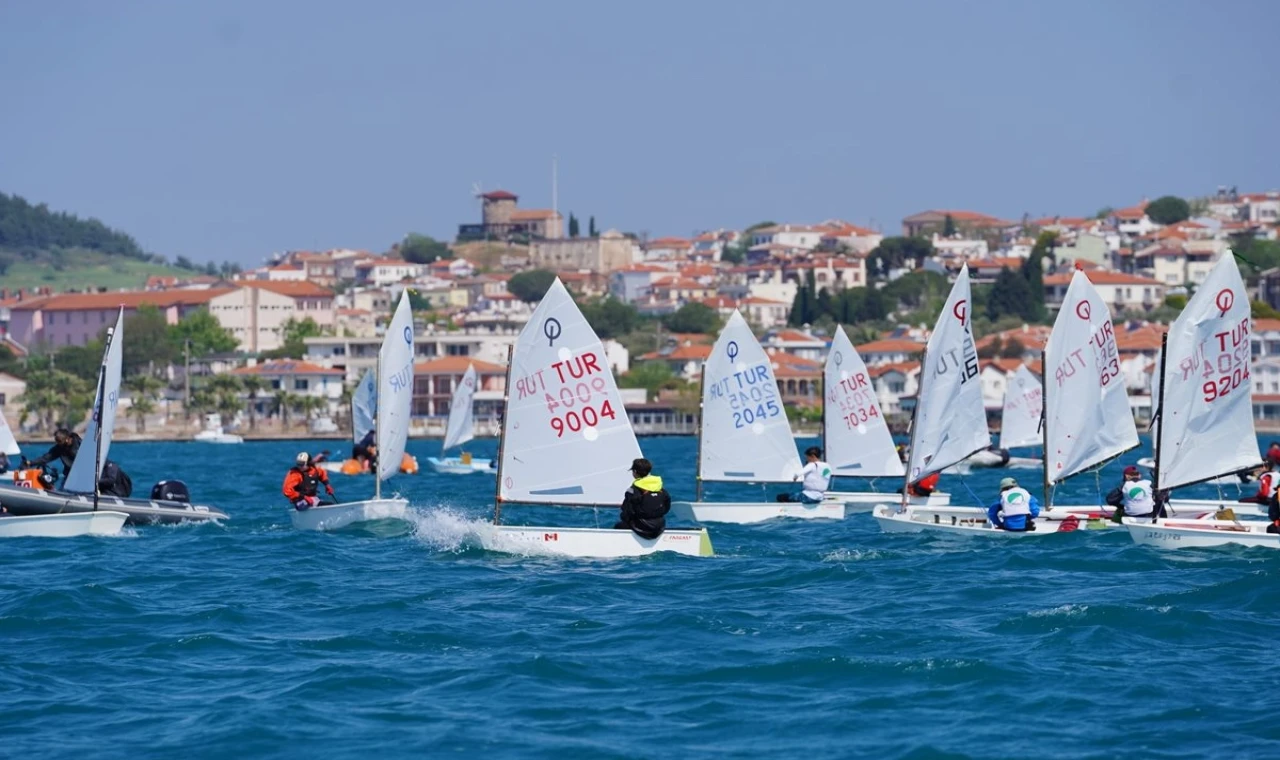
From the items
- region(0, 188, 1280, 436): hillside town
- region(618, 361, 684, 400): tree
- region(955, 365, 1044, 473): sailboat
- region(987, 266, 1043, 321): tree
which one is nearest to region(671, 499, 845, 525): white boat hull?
region(955, 365, 1044, 473): sailboat

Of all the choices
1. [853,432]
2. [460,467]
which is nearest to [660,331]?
[460,467]

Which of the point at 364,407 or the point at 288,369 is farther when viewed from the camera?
the point at 288,369

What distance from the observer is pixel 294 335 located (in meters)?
155

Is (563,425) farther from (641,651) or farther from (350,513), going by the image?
(641,651)

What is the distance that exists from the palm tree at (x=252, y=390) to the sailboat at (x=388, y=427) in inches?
3703

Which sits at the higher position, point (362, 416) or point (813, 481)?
point (362, 416)

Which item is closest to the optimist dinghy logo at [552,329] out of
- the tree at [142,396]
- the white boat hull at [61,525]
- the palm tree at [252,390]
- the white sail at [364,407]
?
the white boat hull at [61,525]

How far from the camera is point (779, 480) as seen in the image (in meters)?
33.7

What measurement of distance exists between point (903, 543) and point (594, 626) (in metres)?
8.70

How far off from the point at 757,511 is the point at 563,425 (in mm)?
7654

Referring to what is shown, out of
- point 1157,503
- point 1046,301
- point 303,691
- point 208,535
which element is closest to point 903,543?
point 1157,503

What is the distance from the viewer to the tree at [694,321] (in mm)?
162875

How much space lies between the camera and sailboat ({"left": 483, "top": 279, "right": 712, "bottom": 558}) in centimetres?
2350

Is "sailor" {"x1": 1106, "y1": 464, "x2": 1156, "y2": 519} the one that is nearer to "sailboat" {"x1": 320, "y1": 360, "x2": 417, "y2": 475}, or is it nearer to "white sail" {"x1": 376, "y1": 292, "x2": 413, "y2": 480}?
"white sail" {"x1": 376, "y1": 292, "x2": 413, "y2": 480}
